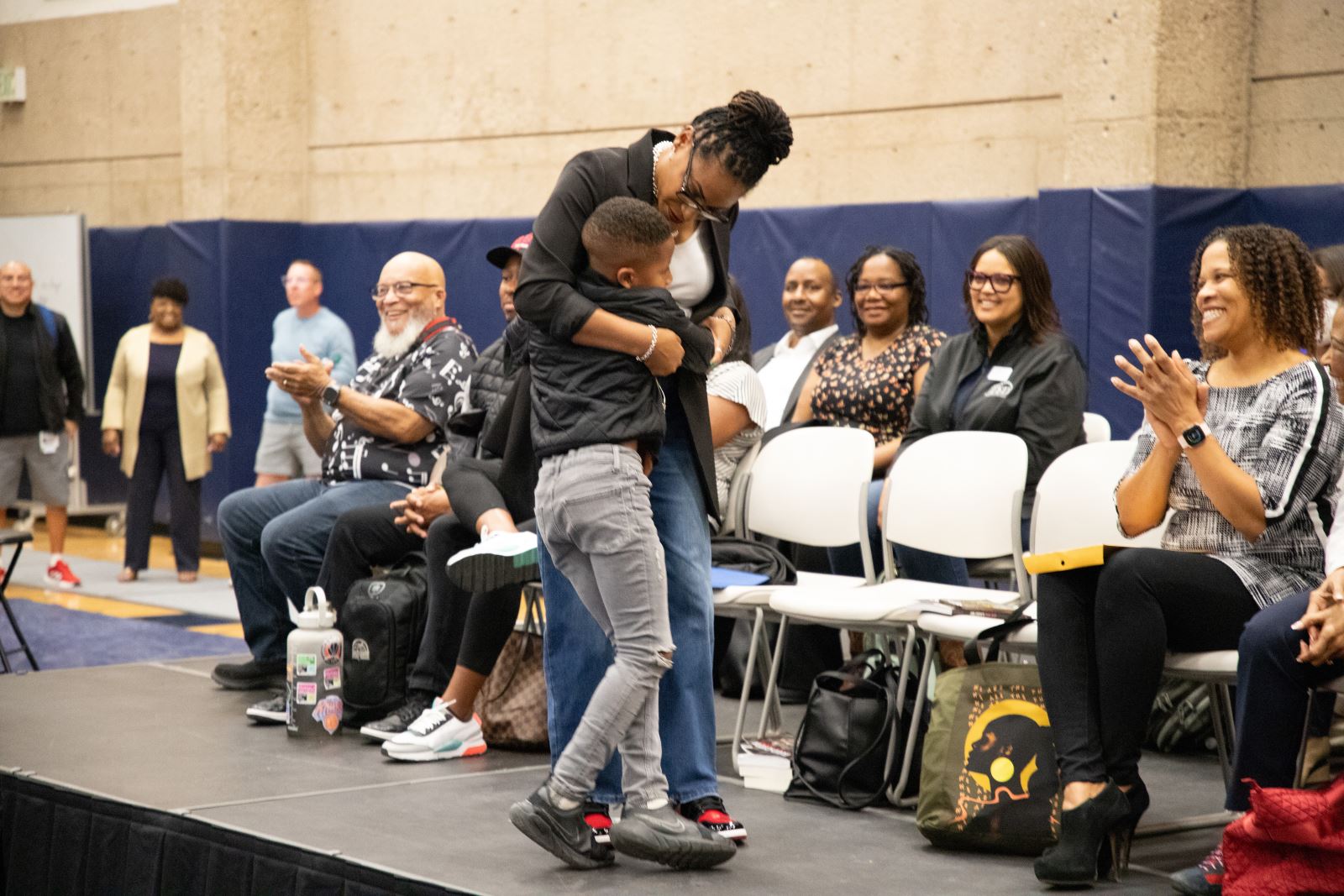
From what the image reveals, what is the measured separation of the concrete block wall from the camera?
227 inches

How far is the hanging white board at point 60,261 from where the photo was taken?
381 inches

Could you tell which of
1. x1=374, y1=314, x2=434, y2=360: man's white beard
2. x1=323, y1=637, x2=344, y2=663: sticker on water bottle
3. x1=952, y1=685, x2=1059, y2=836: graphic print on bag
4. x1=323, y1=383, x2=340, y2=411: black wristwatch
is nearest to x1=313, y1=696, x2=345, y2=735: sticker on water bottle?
x1=323, y1=637, x2=344, y2=663: sticker on water bottle

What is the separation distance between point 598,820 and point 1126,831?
0.99 metres

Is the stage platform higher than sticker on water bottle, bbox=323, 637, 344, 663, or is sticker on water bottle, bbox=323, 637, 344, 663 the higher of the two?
sticker on water bottle, bbox=323, 637, 344, 663

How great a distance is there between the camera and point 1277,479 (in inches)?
122

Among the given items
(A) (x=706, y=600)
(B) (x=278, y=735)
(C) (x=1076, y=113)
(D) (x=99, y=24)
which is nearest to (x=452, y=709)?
(B) (x=278, y=735)

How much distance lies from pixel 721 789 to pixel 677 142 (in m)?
1.57

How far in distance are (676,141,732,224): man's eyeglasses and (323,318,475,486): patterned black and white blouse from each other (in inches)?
68.0

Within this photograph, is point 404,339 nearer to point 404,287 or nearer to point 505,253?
point 404,287

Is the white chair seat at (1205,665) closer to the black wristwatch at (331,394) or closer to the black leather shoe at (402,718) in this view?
the black leather shoe at (402,718)

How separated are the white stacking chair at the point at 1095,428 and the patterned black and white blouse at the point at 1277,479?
159cm

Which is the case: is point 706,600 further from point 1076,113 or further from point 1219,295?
point 1076,113

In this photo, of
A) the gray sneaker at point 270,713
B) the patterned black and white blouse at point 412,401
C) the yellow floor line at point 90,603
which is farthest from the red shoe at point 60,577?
the gray sneaker at point 270,713

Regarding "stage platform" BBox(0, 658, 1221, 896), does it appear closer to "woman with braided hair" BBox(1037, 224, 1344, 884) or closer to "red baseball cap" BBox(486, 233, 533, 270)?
"woman with braided hair" BBox(1037, 224, 1344, 884)
